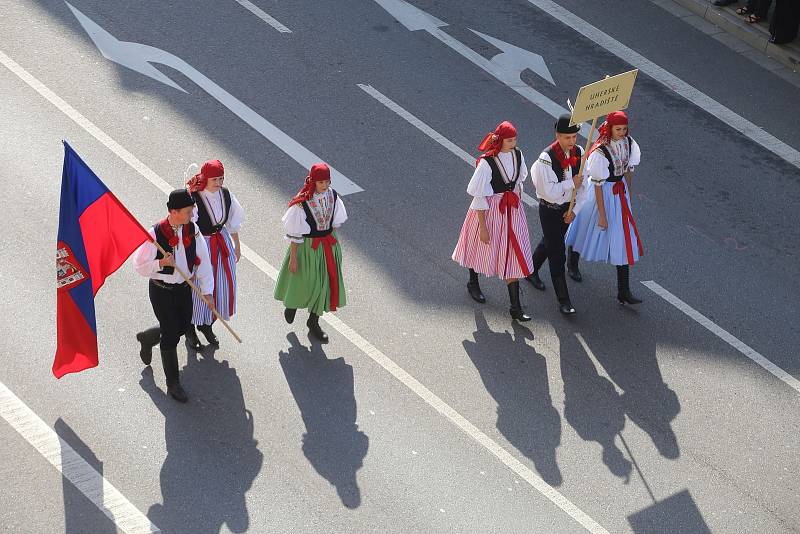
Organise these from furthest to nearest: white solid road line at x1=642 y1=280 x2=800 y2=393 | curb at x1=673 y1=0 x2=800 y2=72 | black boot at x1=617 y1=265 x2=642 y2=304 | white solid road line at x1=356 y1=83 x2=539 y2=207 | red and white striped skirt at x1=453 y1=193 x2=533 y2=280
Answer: curb at x1=673 y1=0 x2=800 y2=72, white solid road line at x1=356 y1=83 x2=539 y2=207, black boot at x1=617 y1=265 x2=642 y2=304, red and white striped skirt at x1=453 y1=193 x2=533 y2=280, white solid road line at x1=642 y1=280 x2=800 y2=393

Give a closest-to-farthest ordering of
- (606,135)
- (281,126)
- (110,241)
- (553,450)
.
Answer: (110,241) < (553,450) < (606,135) < (281,126)

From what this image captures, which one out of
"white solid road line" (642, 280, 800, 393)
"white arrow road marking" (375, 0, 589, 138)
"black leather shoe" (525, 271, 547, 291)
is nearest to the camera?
"white solid road line" (642, 280, 800, 393)

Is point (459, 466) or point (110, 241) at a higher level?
point (110, 241)

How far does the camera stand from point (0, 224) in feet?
34.7

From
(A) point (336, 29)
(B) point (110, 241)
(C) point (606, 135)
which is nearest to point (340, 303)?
(B) point (110, 241)

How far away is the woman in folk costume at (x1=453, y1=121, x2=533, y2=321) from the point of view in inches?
392

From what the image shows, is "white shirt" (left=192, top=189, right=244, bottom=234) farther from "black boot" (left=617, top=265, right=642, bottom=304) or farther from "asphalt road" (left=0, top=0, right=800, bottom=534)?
"black boot" (left=617, top=265, right=642, bottom=304)

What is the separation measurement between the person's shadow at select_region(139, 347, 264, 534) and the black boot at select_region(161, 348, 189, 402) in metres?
0.07

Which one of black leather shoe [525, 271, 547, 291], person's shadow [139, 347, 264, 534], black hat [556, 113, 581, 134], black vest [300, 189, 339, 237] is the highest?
black hat [556, 113, 581, 134]

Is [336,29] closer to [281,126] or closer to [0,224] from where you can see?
[281,126]

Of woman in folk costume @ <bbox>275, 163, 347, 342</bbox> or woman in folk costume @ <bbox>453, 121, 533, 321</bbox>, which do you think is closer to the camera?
woman in folk costume @ <bbox>275, 163, 347, 342</bbox>

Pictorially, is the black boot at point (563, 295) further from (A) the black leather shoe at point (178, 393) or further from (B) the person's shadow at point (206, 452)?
(A) the black leather shoe at point (178, 393)

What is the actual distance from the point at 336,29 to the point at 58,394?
7.16 m

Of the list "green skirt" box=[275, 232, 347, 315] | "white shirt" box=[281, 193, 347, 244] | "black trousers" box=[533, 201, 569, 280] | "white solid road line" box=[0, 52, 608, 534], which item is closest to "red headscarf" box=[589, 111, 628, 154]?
"black trousers" box=[533, 201, 569, 280]
